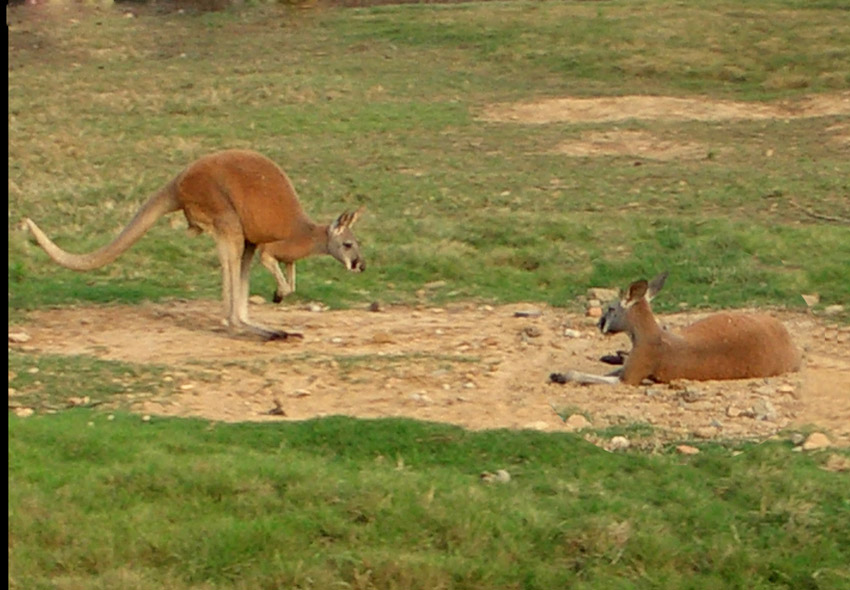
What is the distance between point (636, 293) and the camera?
25.8ft

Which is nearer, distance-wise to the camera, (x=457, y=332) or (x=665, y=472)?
(x=665, y=472)

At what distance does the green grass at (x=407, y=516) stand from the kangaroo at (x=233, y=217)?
2291 mm

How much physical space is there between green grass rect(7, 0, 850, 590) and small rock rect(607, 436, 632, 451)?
0.13m

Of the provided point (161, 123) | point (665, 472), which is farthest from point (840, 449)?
point (161, 123)

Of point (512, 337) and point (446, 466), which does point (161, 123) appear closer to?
point (512, 337)

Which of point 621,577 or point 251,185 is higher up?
point 251,185

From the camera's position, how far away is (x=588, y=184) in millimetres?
12062

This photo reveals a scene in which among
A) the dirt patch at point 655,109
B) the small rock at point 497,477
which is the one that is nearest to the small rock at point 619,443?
the small rock at point 497,477

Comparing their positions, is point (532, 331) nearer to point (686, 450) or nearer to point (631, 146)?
point (686, 450)

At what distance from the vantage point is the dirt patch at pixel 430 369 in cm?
688

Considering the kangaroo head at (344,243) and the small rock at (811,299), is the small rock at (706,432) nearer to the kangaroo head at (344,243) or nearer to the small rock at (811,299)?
the small rock at (811,299)

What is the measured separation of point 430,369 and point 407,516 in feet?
6.25

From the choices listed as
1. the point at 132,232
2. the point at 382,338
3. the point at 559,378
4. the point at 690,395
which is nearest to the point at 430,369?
the point at 559,378

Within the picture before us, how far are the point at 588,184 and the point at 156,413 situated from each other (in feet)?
19.3
